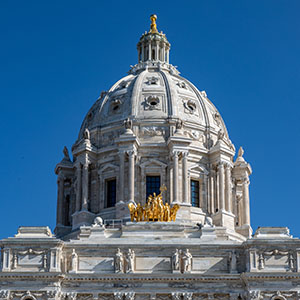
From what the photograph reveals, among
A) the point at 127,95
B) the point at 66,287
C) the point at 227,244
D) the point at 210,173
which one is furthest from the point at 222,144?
the point at 66,287

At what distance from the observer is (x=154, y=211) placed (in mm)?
92062

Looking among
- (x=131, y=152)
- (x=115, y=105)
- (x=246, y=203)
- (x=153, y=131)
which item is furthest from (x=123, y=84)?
(x=246, y=203)

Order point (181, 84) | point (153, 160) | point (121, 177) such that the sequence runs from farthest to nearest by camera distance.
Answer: point (181, 84)
point (153, 160)
point (121, 177)

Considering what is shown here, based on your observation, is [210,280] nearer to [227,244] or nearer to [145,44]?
[227,244]

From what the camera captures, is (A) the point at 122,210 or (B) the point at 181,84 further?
(B) the point at 181,84

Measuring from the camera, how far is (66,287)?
84.3 meters

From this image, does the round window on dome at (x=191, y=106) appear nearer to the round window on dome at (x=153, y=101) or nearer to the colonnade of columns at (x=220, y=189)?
the round window on dome at (x=153, y=101)

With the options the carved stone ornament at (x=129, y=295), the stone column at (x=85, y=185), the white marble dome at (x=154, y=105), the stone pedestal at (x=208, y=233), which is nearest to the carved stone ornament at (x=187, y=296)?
the carved stone ornament at (x=129, y=295)

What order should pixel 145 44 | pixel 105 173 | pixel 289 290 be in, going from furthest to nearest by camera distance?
pixel 145 44 < pixel 105 173 < pixel 289 290

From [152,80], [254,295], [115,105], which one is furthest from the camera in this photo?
[152,80]

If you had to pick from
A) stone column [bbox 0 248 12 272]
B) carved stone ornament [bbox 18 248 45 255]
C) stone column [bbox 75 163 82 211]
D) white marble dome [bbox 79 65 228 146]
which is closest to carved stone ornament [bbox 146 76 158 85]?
white marble dome [bbox 79 65 228 146]

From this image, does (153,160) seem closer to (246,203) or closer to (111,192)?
(111,192)

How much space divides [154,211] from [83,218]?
9.50 meters

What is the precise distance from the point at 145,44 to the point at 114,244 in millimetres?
34174
